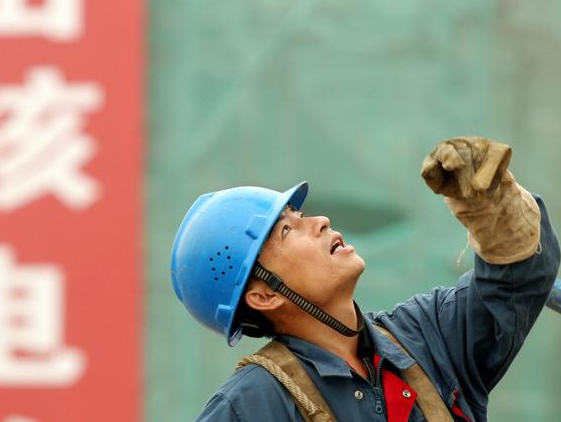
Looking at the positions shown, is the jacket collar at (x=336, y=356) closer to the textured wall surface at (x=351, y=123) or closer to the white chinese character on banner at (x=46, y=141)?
the textured wall surface at (x=351, y=123)

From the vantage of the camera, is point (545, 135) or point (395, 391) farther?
point (545, 135)

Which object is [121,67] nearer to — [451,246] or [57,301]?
[57,301]

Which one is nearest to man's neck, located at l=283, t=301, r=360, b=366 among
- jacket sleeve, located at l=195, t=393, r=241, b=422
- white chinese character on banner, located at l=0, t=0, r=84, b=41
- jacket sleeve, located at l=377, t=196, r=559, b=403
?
jacket sleeve, located at l=377, t=196, r=559, b=403

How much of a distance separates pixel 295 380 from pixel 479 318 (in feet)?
1.43

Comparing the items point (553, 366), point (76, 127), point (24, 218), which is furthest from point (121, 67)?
point (553, 366)

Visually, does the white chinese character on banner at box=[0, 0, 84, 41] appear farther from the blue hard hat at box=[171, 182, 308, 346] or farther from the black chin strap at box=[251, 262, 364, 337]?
the black chin strap at box=[251, 262, 364, 337]

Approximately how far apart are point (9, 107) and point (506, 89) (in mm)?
2074

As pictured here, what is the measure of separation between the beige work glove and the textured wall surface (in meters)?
2.87

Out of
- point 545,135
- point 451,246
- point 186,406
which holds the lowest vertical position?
point 186,406

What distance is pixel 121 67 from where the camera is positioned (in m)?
5.74

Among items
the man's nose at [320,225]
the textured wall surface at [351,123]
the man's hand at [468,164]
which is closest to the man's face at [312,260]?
the man's nose at [320,225]

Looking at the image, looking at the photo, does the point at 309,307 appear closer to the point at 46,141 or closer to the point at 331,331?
the point at 331,331

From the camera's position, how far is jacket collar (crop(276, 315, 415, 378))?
2.93m

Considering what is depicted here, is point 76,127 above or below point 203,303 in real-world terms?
below
